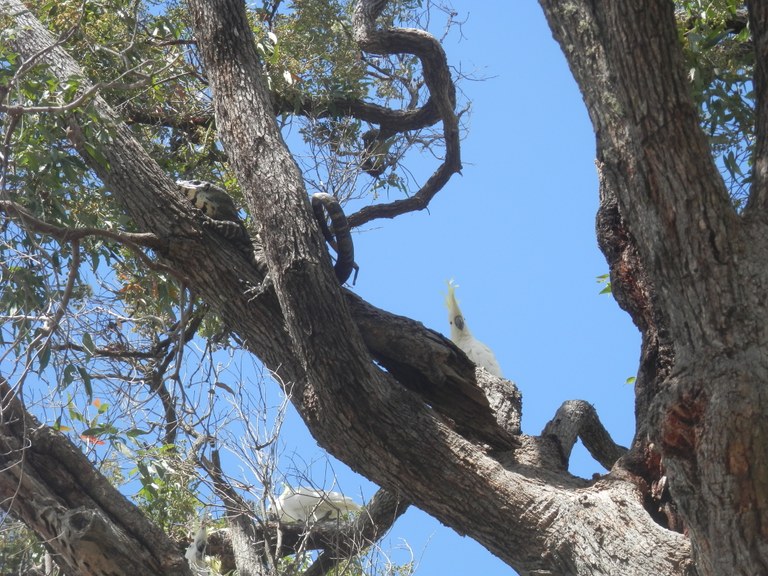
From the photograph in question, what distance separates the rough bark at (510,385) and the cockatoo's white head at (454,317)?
2981 mm

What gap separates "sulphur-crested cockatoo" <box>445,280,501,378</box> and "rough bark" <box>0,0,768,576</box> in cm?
259

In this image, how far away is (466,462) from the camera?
3.46 meters

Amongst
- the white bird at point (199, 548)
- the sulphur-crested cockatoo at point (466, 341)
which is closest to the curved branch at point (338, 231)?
the white bird at point (199, 548)

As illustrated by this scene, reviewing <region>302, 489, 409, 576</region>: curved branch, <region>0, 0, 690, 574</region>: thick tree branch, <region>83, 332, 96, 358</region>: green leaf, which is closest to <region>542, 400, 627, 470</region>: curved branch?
<region>0, 0, 690, 574</region>: thick tree branch

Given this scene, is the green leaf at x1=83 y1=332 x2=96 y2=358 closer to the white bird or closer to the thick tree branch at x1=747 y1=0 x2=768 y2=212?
the white bird

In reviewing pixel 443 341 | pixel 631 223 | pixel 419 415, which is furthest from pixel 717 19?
pixel 419 415

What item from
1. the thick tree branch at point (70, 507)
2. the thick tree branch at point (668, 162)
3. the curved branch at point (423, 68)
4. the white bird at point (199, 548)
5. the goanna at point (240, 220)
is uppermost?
the curved branch at point (423, 68)

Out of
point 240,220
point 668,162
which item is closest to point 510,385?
point 240,220

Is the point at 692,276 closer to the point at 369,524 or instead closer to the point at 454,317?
the point at 369,524

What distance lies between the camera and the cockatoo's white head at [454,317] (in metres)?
7.19

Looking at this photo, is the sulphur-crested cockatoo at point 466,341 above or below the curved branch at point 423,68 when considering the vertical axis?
below

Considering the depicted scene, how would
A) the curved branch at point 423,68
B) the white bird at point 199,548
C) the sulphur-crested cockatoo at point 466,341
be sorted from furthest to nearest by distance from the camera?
1. the sulphur-crested cockatoo at point 466,341
2. the curved branch at point 423,68
3. the white bird at point 199,548

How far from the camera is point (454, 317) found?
7.37 meters

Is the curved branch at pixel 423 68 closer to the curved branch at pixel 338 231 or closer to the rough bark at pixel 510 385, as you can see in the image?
the curved branch at pixel 338 231
